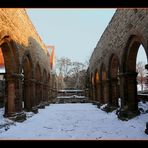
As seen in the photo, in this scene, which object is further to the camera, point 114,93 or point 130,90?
point 114,93

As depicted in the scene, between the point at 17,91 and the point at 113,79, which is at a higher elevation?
the point at 113,79

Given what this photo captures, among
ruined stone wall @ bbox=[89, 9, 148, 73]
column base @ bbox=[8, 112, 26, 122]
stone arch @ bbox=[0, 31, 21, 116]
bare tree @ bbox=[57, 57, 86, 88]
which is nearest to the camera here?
ruined stone wall @ bbox=[89, 9, 148, 73]

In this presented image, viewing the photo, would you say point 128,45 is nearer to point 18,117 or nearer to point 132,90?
point 132,90

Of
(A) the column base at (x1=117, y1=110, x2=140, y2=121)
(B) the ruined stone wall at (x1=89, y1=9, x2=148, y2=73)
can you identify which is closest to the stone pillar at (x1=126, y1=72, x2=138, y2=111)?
(A) the column base at (x1=117, y1=110, x2=140, y2=121)

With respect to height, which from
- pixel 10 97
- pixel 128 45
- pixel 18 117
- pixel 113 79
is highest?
pixel 128 45

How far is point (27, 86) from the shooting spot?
482 inches

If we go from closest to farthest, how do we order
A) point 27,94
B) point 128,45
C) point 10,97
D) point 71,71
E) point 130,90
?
point 128,45
point 10,97
point 130,90
point 27,94
point 71,71

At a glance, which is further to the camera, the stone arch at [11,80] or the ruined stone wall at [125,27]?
the stone arch at [11,80]

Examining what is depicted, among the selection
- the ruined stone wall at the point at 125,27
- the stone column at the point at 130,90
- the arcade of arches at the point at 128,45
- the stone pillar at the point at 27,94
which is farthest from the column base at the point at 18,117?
the ruined stone wall at the point at 125,27

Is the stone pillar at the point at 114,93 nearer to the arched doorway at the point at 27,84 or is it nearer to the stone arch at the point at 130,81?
the stone arch at the point at 130,81

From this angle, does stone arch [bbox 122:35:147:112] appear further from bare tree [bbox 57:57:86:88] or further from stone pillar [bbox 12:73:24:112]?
bare tree [bbox 57:57:86:88]

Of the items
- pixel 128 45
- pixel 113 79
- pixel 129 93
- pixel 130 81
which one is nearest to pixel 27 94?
pixel 113 79
